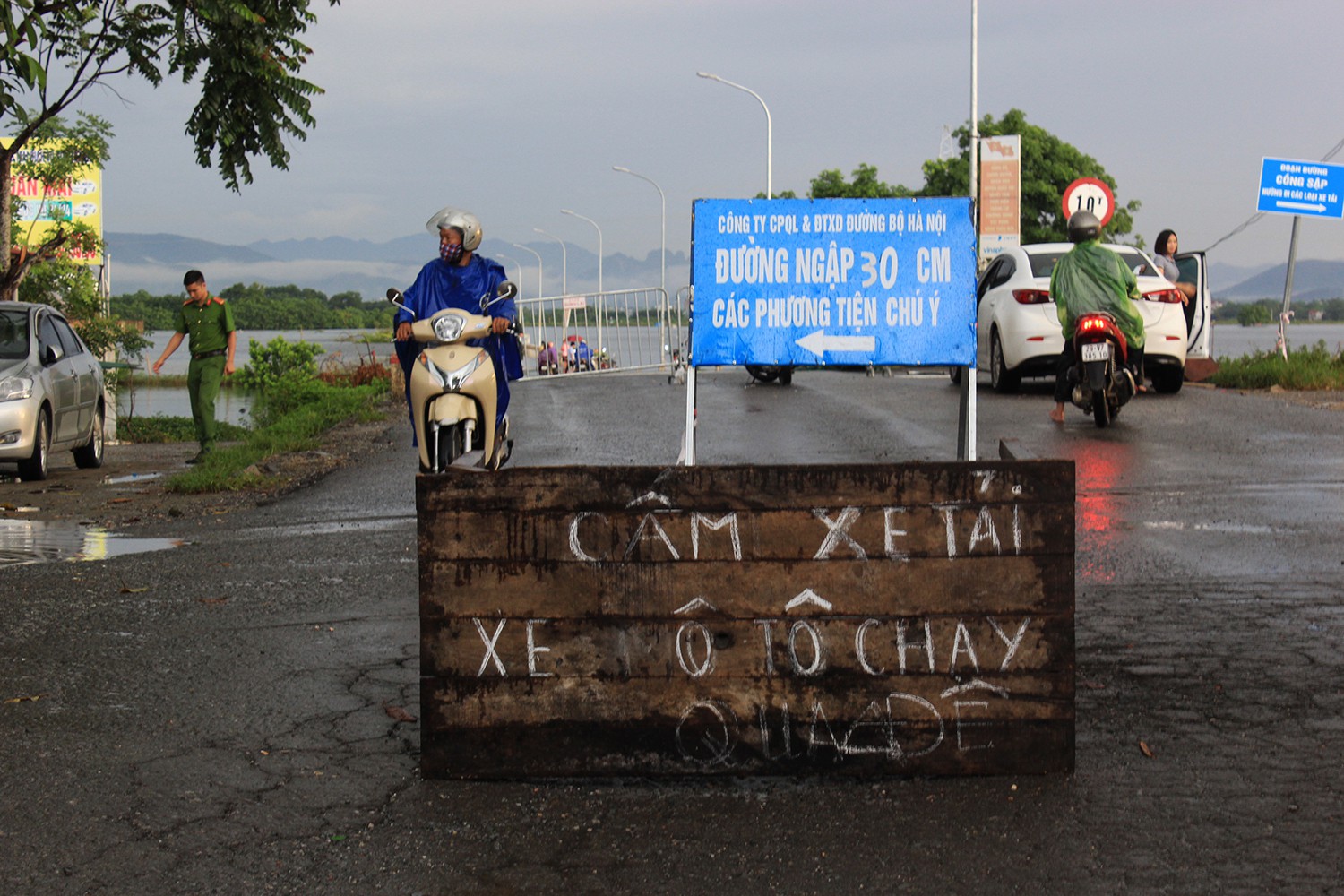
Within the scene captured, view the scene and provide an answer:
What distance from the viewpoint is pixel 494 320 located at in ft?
27.8

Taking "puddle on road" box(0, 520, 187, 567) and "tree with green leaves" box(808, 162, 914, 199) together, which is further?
"tree with green leaves" box(808, 162, 914, 199)

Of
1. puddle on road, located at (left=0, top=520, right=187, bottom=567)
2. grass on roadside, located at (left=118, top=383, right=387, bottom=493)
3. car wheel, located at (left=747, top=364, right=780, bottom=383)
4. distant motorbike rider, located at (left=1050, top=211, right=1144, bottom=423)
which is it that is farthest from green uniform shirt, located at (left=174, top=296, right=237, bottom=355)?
distant motorbike rider, located at (left=1050, top=211, right=1144, bottom=423)

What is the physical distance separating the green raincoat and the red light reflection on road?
159 centimetres

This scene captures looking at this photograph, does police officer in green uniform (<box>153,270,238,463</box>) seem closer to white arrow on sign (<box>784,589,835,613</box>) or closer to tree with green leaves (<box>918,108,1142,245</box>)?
white arrow on sign (<box>784,589,835,613</box>)

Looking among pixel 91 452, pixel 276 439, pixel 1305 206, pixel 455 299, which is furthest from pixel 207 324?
pixel 1305 206

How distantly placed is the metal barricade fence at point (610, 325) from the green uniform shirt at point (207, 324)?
46.4 feet

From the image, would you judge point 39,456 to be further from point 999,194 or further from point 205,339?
point 999,194

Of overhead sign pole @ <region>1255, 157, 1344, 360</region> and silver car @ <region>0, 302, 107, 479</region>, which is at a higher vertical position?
overhead sign pole @ <region>1255, 157, 1344, 360</region>

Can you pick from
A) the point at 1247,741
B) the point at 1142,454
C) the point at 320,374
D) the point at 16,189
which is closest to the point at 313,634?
the point at 1247,741

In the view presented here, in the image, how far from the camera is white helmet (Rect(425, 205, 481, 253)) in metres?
8.50

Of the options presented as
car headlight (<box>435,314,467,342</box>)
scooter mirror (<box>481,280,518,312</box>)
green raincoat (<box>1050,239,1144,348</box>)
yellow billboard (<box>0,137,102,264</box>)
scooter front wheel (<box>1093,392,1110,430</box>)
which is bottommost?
scooter front wheel (<box>1093,392,1110,430</box>)

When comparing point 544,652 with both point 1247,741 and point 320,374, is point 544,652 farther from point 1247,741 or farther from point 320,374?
point 320,374

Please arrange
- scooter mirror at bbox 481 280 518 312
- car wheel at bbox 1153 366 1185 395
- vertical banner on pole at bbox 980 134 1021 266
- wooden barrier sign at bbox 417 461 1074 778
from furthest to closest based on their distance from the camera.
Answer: vertical banner on pole at bbox 980 134 1021 266 < car wheel at bbox 1153 366 1185 395 < scooter mirror at bbox 481 280 518 312 < wooden barrier sign at bbox 417 461 1074 778

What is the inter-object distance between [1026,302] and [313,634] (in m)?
12.1
